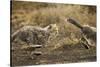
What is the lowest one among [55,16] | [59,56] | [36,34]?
[59,56]

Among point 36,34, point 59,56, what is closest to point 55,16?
point 36,34

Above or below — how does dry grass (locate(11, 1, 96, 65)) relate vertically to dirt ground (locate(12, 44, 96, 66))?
above

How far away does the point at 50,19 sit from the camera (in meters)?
2.48

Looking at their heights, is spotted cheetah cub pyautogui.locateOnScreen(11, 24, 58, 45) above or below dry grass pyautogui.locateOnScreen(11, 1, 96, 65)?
below

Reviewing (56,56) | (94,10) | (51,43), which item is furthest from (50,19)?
(94,10)

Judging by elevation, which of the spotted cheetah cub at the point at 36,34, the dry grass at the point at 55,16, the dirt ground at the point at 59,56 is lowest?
the dirt ground at the point at 59,56

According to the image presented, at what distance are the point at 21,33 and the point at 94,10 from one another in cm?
111

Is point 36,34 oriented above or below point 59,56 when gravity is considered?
above

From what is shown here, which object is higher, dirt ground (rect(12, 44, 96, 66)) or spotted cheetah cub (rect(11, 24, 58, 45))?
spotted cheetah cub (rect(11, 24, 58, 45))

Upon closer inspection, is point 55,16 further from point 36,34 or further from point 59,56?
point 59,56

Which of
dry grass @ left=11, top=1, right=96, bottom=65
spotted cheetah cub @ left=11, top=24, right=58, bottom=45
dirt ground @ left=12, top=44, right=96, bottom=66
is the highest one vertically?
dry grass @ left=11, top=1, right=96, bottom=65

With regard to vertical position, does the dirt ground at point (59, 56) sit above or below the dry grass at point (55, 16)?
below

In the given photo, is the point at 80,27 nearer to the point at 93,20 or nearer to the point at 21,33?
the point at 93,20
